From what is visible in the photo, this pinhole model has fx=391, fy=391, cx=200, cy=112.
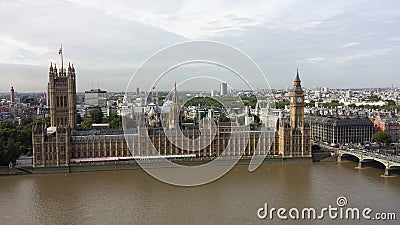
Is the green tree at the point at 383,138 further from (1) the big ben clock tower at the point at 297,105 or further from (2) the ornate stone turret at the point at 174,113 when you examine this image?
(2) the ornate stone turret at the point at 174,113

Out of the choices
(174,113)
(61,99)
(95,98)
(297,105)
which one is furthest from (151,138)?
(95,98)

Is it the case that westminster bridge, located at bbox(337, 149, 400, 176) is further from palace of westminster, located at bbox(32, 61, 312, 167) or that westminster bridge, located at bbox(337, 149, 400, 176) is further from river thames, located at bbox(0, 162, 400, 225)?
palace of westminster, located at bbox(32, 61, 312, 167)

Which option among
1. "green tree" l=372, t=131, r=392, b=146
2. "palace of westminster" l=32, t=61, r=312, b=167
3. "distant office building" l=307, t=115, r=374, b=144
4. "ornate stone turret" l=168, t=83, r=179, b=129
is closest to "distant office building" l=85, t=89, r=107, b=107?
"palace of westminster" l=32, t=61, r=312, b=167

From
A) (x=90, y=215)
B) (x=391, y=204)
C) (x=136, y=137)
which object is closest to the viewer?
(x=90, y=215)

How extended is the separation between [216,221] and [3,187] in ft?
49.3

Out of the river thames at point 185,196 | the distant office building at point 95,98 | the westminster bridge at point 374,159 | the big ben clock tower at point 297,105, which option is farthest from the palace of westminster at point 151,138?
the distant office building at point 95,98

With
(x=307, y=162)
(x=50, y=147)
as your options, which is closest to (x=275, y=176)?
(x=307, y=162)

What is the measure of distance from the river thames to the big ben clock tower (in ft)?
19.7

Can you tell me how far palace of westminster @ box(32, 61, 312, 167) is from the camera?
30.2 meters

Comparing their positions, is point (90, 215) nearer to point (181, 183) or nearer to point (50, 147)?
point (181, 183)

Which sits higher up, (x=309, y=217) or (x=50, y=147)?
(x=50, y=147)

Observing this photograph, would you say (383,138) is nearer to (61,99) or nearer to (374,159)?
(374,159)

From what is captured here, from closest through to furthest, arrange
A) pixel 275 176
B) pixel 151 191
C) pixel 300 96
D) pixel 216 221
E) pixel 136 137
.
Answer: pixel 216 221 → pixel 151 191 → pixel 275 176 → pixel 136 137 → pixel 300 96

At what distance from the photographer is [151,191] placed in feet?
79.2
